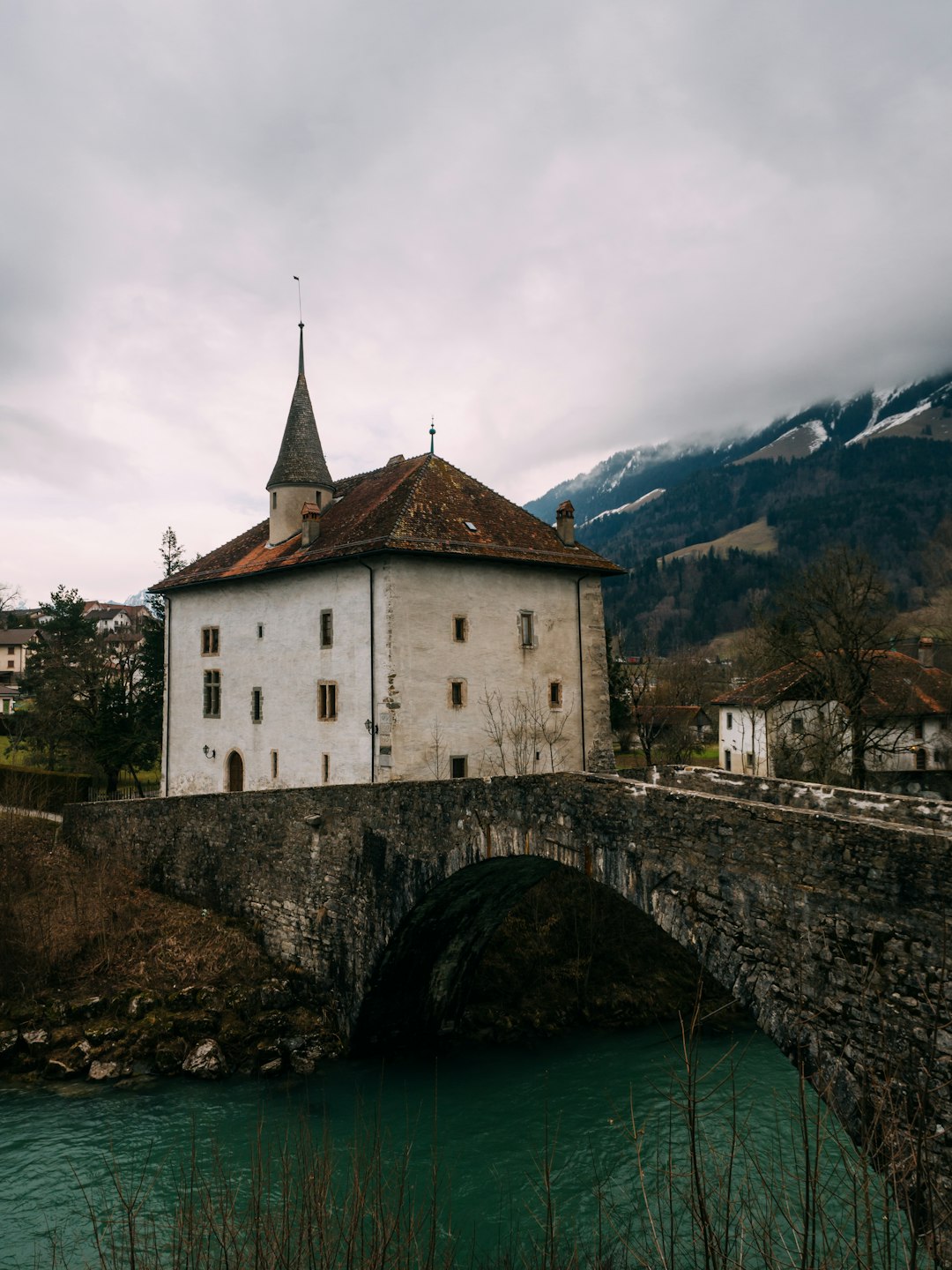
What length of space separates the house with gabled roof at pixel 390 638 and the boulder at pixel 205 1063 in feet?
29.0

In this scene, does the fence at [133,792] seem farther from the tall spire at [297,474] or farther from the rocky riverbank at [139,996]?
the rocky riverbank at [139,996]

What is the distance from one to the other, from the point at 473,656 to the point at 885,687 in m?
21.2

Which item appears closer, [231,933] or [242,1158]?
[242,1158]

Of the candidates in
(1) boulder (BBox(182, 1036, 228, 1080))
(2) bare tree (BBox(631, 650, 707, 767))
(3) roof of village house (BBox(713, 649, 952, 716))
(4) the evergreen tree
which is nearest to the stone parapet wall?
(1) boulder (BBox(182, 1036, 228, 1080))

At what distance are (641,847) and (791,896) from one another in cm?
256

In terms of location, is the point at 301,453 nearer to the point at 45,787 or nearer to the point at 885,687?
the point at 45,787

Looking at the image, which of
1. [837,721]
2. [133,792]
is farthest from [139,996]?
[133,792]

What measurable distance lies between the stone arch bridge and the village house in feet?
47.0

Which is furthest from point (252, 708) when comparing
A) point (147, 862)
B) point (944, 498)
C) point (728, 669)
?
point (944, 498)

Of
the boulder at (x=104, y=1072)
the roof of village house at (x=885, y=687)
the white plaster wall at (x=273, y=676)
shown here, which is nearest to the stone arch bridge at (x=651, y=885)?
the boulder at (x=104, y=1072)

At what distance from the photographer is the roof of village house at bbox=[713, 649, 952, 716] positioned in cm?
3178

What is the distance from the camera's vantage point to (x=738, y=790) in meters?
14.0

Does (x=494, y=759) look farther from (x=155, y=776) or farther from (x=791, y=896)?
(x=155, y=776)

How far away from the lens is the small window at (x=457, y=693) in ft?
87.2
